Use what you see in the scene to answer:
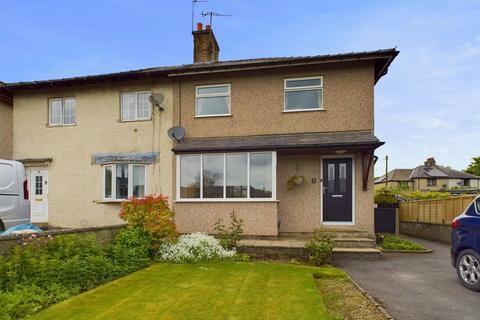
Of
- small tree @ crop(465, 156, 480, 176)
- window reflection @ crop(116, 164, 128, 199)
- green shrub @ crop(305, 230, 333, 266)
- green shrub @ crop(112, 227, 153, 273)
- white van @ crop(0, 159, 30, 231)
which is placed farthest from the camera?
small tree @ crop(465, 156, 480, 176)

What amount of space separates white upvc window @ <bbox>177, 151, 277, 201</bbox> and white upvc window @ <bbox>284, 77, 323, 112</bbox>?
203cm

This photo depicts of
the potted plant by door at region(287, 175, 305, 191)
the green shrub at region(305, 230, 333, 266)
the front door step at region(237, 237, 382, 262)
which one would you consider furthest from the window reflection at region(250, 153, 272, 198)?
the green shrub at region(305, 230, 333, 266)

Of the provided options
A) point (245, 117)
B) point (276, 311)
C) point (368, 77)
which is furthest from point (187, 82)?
point (276, 311)

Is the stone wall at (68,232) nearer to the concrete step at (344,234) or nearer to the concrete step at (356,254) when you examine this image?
the concrete step at (344,234)

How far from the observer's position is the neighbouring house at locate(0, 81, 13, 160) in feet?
38.2

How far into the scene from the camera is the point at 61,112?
38.6 ft

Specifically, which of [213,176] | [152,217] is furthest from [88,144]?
[152,217]

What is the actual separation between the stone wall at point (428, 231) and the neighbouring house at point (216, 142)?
14.4 ft

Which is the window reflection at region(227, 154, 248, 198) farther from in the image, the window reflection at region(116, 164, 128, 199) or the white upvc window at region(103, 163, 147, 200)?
the window reflection at region(116, 164, 128, 199)

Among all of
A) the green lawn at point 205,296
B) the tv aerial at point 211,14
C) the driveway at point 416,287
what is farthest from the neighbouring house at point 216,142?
the tv aerial at point 211,14

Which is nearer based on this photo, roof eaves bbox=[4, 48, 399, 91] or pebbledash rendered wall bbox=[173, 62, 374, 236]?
roof eaves bbox=[4, 48, 399, 91]

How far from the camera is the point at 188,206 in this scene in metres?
9.68

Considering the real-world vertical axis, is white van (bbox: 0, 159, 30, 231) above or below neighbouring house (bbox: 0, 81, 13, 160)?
below

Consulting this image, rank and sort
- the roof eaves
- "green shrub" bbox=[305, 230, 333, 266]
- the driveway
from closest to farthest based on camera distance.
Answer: the driveway
"green shrub" bbox=[305, 230, 333, 266]
the roof eaves
